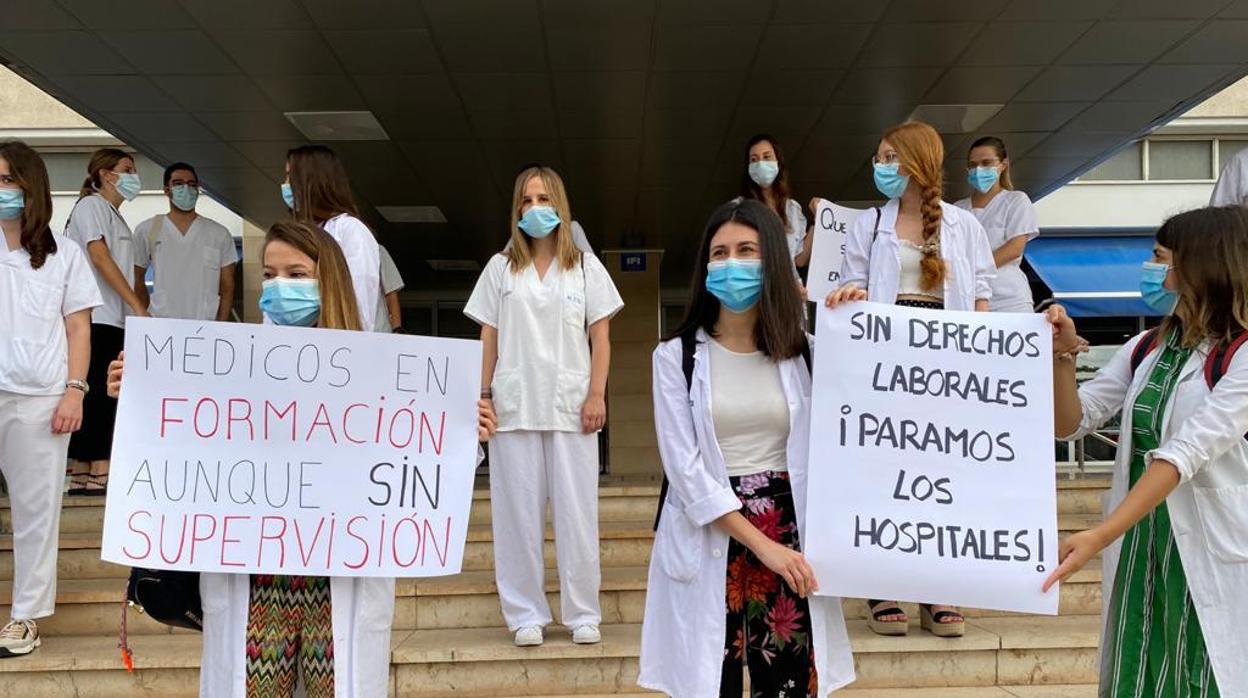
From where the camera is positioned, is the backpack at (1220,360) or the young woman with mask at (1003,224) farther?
the young woman with mask at (1003,224)

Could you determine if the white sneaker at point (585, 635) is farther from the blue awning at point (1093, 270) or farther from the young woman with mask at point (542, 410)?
the blue awning at point (1093, 270)

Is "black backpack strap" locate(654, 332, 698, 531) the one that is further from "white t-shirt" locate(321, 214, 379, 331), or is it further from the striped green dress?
"white t-shirt" locate(321, 214, 379, 331)

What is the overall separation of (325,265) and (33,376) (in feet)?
7.62

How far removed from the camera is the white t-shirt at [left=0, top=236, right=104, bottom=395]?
4.11 m

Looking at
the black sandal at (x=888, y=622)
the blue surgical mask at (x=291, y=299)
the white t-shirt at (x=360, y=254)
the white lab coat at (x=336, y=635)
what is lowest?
the black sandal at (x=888, y=622)

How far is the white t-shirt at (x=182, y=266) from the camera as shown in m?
6.33

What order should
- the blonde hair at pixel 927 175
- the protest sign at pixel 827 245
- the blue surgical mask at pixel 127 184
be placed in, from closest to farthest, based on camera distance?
the blonde hair at pixel 927 175 → the protest sign at pixel 827 245 → the blue surgical mask at pixel 127 184

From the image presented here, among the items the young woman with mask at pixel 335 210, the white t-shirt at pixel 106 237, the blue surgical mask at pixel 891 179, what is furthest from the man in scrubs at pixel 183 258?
the blue surgical mask at pixel 891 179

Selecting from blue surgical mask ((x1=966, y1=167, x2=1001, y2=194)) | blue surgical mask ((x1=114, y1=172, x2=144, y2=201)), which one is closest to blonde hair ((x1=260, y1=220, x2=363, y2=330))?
blue surgical mask ((x1=966, y1=167, x2=1001, y2=194))

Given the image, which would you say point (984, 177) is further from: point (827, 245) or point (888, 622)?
point (888, 622)

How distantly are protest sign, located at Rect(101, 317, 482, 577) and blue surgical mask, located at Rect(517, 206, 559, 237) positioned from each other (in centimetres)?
171

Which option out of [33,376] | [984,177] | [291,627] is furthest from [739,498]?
[984,177]

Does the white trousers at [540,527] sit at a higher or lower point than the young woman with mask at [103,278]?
lower

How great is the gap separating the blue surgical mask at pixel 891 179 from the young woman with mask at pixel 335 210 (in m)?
1.96
